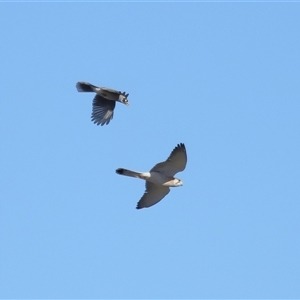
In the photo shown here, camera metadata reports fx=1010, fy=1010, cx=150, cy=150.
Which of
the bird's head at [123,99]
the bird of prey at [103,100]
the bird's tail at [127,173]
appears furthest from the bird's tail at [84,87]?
the bird's tail at [127,173]

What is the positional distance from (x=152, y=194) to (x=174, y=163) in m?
1.75

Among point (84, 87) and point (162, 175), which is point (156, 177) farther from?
point (84, 87)

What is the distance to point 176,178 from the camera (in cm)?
2950

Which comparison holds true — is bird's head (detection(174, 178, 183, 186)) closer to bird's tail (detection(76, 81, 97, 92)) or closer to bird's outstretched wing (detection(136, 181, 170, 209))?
bird's outstretched wing (detection(136, 181, 170, 209))

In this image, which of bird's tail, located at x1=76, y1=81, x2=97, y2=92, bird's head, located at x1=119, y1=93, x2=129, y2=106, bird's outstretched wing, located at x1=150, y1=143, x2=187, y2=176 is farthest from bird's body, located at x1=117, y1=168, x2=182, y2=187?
bird's tail, located at x1=76, y1=81, x2=97, y2=92

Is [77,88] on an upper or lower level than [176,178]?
upper

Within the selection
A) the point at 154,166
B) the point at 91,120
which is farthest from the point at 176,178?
the point at 91,120

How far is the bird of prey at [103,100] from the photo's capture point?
31.9 m

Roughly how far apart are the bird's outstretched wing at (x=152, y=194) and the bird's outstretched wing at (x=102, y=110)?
9.89 ft

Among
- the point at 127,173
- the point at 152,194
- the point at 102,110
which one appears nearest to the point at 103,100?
the point at 102,110

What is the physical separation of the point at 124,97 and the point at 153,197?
3.76 metres

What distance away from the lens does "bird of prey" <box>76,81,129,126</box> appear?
31.9 m

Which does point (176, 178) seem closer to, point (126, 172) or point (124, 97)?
point (126, 172)

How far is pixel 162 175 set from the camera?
29.3m
